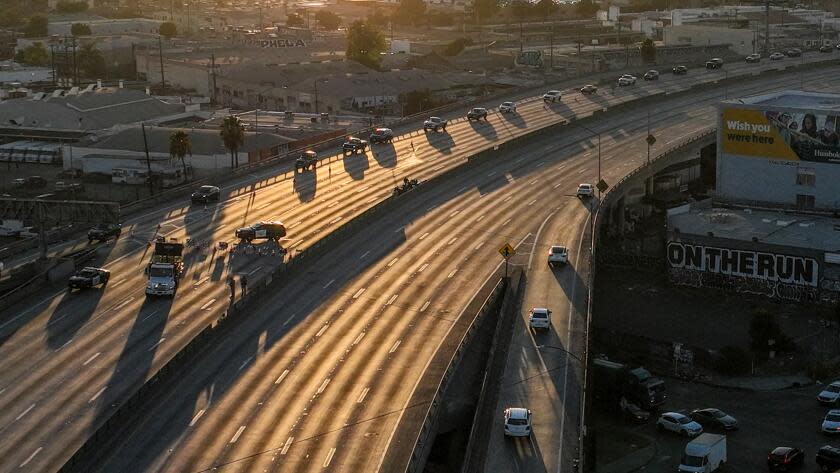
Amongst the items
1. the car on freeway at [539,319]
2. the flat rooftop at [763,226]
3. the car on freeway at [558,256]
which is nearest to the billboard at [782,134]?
the flat rooftop at [763,226]

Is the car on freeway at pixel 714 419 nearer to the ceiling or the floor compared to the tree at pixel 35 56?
nearer to the floor

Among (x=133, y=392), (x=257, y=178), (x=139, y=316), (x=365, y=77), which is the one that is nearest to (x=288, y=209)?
(x=257, y=178)

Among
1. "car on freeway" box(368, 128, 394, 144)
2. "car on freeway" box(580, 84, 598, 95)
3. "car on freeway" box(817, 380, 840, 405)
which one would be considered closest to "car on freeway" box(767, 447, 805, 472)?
"car on freeway" box(817, 380, 840, 405)

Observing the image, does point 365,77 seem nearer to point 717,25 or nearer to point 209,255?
point 717,25

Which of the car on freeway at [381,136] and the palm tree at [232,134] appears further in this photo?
the car on freeway at [381,136]

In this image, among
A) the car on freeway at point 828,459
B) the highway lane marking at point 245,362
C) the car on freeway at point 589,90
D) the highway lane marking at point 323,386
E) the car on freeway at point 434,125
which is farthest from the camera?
the car on freeway at point 589,90

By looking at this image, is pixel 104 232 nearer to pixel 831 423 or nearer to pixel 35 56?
pixel 831 423

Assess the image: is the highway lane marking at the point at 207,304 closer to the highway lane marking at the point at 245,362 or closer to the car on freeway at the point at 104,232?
the highway lane marking at the point at 245,362
